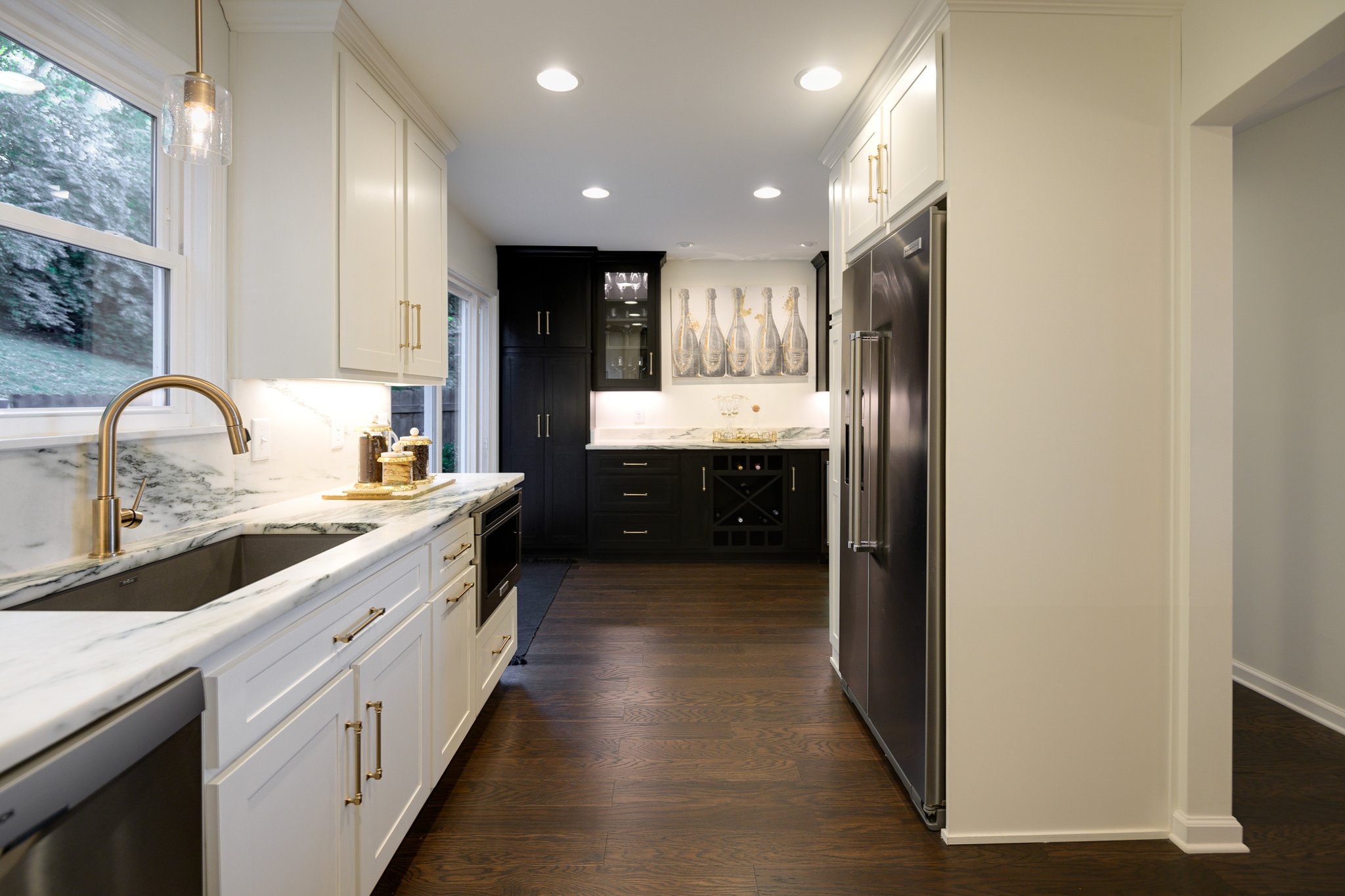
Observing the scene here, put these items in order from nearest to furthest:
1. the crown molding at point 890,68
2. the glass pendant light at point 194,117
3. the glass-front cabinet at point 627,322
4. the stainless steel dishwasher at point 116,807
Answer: the stainless steel dishwasher at point 116,807
the glass pendant light at point 194,117
the crown molding at point 890,68
the glass-front cabinet at point 627,322

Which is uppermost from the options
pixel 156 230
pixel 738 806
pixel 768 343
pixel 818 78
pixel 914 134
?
pixel 818 78

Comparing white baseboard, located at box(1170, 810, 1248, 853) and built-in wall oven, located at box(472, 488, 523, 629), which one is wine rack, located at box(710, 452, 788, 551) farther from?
white baseboard, located at box(1170, 810, 1248, 853)

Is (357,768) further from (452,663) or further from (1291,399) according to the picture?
(1291,399)

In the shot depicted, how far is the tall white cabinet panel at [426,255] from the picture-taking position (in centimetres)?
269

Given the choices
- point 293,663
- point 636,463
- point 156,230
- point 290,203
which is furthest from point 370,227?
point 636,463

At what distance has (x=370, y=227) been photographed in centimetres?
234

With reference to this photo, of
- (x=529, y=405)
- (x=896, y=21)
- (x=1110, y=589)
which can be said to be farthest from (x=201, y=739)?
(x=529, y=405)

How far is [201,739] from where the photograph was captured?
98 cm

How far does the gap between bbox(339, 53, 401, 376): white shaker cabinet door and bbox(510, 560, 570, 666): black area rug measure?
1.34 meters

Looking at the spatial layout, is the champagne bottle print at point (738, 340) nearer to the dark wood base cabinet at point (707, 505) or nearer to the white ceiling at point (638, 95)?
the dark wood base cabinet at point (707, 505)

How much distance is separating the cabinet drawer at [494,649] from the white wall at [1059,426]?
5.24 ft

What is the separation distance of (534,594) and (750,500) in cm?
191

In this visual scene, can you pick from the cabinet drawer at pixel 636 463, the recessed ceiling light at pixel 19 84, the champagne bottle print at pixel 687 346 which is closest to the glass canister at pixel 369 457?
the recessed ceiling light at pixel 19 84

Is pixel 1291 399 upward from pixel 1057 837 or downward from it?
upward
